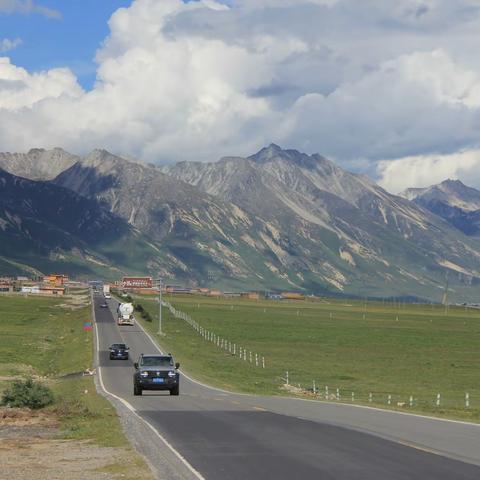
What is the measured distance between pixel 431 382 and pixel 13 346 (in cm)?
4507

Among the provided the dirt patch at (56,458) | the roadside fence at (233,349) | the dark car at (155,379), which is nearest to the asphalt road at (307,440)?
the dirt patch at (56,458)

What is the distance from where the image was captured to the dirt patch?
20.0 meters

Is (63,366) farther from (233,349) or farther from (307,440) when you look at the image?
(307,440)

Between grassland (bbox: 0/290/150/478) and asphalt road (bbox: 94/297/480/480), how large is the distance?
1.58 m

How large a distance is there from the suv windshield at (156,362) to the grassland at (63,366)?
2.96 meters

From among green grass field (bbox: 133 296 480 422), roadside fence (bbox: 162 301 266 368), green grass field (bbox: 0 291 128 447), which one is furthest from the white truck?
roadside fence (bbox: 162 301 266 368)

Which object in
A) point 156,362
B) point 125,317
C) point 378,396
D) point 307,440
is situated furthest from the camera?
point 125,317

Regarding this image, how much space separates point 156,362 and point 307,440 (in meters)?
24.5

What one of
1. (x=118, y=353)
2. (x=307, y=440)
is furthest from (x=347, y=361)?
(x=307, y=440)

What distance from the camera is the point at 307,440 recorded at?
26.8 meters

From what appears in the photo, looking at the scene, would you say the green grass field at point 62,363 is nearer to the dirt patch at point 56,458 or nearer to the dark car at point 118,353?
the dirt patch at point 56,458

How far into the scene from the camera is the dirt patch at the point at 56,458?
789 inches

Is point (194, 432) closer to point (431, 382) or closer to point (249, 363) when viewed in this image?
point (431, 382)

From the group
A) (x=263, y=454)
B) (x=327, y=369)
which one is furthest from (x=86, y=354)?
(x=263, y=454)
